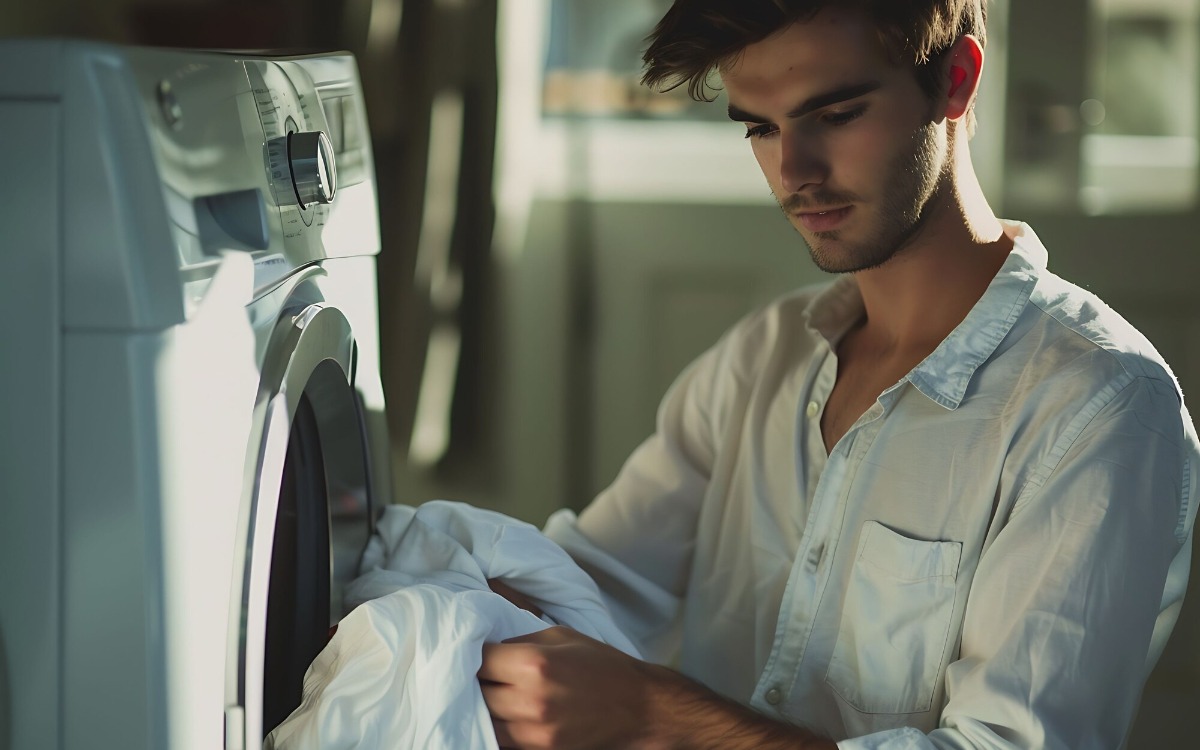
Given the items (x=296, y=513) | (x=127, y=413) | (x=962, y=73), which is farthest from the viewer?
(x=962, y=73)

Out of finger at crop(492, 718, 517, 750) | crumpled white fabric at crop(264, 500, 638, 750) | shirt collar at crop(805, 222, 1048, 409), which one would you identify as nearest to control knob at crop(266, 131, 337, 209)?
crumpled white fabric at crop(264, 500, 638, 750)

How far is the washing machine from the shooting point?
1.87ft

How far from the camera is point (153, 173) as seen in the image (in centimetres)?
58

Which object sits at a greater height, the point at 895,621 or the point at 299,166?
the point at 299,166

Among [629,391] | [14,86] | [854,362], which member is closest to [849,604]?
[854,362]

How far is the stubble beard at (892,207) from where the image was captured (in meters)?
1.01

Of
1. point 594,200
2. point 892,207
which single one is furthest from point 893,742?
point 594,200

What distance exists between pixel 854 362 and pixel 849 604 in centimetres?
29

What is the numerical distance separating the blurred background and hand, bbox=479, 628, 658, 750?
47.1 inches

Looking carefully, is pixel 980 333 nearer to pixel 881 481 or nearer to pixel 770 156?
pixel 881 481

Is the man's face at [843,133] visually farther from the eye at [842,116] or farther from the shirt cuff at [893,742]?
the shirt cuff at [893,742]

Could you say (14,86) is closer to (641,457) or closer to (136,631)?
(136,631)

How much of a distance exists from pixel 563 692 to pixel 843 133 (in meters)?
0.55

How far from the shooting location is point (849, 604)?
0.99 metres
